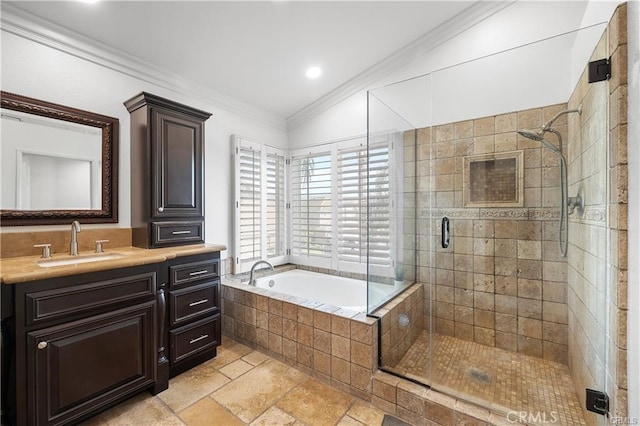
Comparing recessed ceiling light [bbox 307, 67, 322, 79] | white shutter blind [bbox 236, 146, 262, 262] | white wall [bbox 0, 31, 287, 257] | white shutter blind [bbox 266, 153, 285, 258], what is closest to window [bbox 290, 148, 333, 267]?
white shutter blind [bbox 266, 153, 285, 258]

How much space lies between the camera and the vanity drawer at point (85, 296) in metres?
1.32

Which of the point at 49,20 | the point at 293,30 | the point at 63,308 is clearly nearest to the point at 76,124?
the point at 49,20

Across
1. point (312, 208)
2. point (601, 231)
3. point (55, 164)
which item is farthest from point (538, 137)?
point (55, 164)

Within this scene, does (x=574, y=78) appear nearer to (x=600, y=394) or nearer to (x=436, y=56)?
(x=436, y=56)

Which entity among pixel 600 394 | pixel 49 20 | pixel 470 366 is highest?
pixel 49 20

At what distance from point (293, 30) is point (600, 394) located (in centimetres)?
300

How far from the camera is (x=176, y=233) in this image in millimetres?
2215

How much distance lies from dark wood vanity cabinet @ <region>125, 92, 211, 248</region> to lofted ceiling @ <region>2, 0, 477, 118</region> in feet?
1.67

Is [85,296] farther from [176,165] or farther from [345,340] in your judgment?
[345,340]

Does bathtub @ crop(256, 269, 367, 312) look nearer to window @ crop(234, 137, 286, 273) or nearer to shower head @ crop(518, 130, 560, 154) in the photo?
window @ crop(234, 137, 286, 273)

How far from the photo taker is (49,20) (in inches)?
72.1

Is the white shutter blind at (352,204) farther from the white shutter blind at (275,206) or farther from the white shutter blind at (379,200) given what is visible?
the white shutter blind at (275,206)

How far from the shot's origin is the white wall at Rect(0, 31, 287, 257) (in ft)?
5.82

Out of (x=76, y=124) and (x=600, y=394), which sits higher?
(x=76, y=124)
